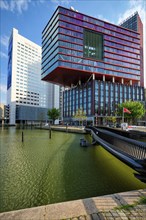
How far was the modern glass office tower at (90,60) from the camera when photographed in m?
70.4

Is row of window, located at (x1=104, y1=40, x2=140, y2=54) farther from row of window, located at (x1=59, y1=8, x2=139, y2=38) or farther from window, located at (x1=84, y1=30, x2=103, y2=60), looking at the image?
row of window, located at (x1=59, y1=8, x2=139, y2=38)

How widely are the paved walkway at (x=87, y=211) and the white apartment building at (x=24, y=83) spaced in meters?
123

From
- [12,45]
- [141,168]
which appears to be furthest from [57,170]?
[12,45]

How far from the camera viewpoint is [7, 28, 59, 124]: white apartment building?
12688 cm

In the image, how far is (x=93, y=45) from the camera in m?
78.0

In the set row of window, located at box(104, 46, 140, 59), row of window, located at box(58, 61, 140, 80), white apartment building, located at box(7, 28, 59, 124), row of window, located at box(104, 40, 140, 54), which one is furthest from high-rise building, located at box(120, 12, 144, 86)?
white apartment building, located at box(7, 28, 59, 124)

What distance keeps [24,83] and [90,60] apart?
82.4 m

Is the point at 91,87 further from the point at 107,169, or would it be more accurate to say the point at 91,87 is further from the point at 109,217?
the point at 109,217

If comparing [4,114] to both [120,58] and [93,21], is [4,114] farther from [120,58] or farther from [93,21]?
[120,58]

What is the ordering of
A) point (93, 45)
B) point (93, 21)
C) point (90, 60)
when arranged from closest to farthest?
point (90, 60) → point (93, 45) → point (93, 21)

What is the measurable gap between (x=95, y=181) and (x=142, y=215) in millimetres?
4380

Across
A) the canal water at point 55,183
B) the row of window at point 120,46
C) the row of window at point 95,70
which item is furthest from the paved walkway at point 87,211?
the row of window at point 120,46

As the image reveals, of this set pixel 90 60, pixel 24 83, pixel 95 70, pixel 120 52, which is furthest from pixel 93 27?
pixel 24 83

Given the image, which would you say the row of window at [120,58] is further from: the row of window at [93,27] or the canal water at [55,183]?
the canal water at [55,183]
